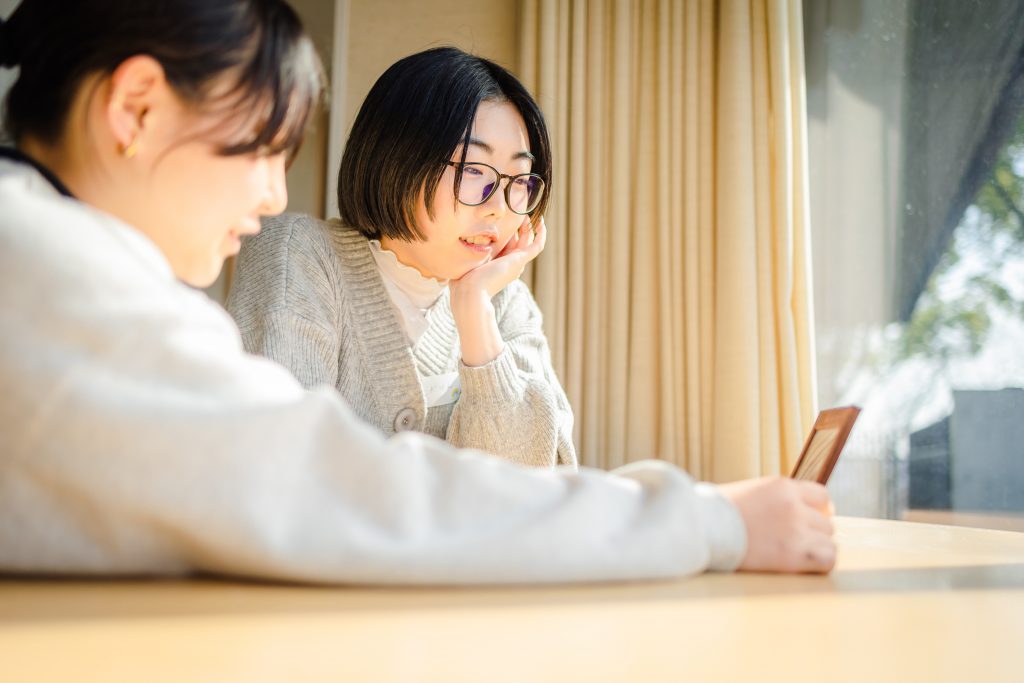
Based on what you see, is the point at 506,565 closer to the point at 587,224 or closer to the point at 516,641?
the point at 516,641

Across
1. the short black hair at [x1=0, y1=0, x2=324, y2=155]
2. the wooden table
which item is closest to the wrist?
the short black hair at [x1=0, y1=0, x2=324, y2=155]

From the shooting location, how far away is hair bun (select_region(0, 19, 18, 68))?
0.87m

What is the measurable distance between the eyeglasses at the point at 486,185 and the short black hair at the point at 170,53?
0.76 metres

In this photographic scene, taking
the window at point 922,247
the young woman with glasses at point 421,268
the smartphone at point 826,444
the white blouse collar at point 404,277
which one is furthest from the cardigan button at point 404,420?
the window at point 922,247

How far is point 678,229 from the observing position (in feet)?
10.4

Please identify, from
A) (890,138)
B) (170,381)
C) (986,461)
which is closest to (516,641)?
(170,381)

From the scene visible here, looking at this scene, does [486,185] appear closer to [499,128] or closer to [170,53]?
[499,128]

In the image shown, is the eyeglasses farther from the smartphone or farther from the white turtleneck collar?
the smartphone

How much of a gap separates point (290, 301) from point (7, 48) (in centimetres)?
69

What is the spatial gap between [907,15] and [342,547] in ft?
9.58

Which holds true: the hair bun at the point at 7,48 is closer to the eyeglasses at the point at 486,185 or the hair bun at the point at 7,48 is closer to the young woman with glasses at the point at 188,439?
the young woman with glasses at the point at 188,439

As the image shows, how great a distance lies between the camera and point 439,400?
66.9 inches

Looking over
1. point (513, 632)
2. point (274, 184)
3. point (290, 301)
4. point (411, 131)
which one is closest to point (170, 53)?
point (274, 184)

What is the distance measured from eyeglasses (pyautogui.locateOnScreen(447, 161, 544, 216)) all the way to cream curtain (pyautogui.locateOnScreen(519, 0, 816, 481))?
4.81 ft
